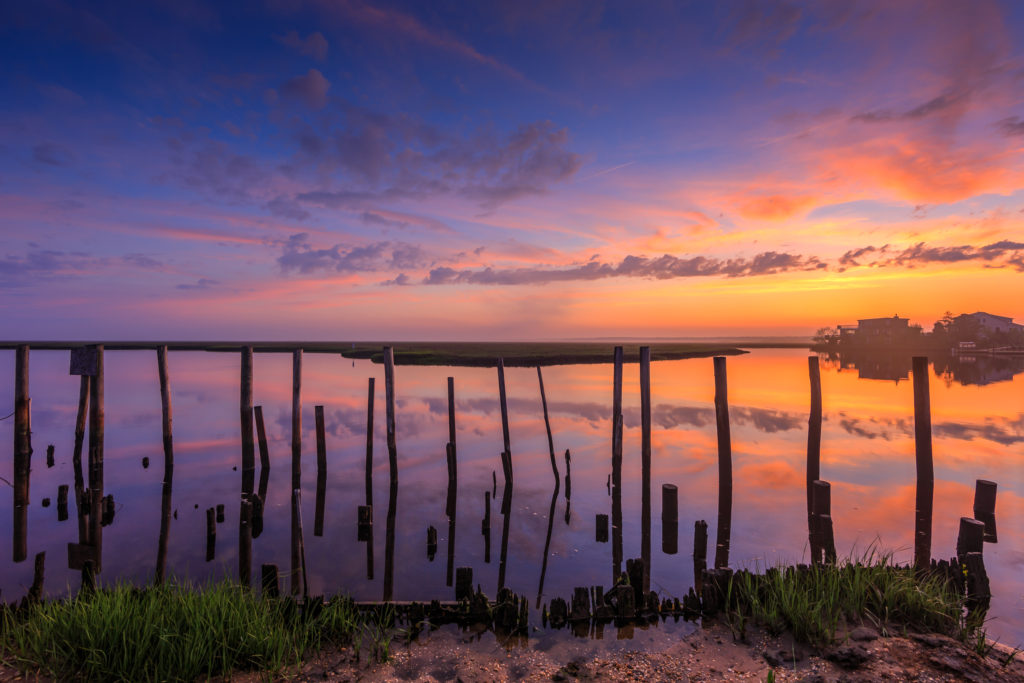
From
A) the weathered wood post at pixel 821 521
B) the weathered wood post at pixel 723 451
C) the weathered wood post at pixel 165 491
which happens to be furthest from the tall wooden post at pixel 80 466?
the weathered wood post at pixel 821 521

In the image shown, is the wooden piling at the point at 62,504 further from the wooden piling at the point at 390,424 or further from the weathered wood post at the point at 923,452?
the weathered wood post at the point at 923,452

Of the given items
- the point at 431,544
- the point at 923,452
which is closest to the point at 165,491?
the point at 431,544

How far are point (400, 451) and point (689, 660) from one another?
15806mm

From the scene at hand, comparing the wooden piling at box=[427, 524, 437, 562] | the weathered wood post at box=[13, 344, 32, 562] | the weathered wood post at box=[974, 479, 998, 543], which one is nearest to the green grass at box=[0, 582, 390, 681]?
the wooden piling at box=[427, 524, 437, 562]

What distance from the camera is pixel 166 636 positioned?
539 centimetres

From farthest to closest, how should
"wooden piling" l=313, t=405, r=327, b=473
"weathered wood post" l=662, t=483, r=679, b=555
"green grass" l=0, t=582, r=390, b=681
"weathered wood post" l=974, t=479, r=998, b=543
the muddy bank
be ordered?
1. "wooden piling" l=313, t=405, r=327, b=473
2. "weathered wood post" l=662, t=483, r=679, b=555
3. "weathered wood post" l=974, t=479, r=998, b=543
4. the muddy bank
5. "green grass" l=0, t=582, r=390, b=681

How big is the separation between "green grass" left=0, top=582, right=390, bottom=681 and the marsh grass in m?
4.96

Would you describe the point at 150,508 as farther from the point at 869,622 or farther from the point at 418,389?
the point at 418,389

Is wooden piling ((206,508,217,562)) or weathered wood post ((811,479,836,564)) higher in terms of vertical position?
weathered wood post ((811,479,836,564))

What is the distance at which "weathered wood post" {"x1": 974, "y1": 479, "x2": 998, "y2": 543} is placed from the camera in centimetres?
1053

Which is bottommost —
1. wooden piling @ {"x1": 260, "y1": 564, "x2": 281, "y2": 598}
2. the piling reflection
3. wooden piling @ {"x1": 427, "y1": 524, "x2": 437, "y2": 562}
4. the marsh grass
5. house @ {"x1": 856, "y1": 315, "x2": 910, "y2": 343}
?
the piling reflection

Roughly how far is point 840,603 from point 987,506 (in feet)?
22.9

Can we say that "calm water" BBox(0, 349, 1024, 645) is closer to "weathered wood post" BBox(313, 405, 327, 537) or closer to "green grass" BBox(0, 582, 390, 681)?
"weathered wood post" BBox(313, 405, 327, 537)

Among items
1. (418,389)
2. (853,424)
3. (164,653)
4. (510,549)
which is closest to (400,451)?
(510,549)
